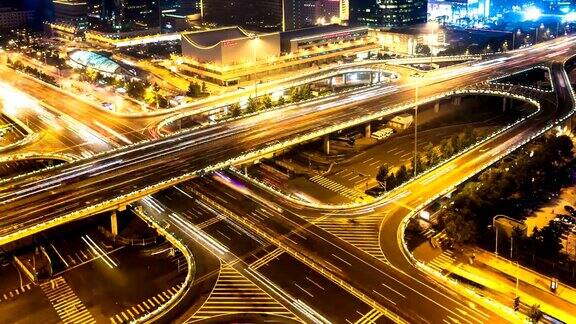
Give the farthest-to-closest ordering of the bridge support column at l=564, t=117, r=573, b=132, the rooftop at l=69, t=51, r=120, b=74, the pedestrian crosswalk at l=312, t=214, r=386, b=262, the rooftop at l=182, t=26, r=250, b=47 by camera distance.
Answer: the rooftop at l=69, t=51, r=120, b=74 < the rooftop at l=182, t=26, r=250, b=47 < the bridge support column at l=564, t=117, r=573, b=132 < the pedestrian crosswalk at l=312, t=214, r=386, b=262

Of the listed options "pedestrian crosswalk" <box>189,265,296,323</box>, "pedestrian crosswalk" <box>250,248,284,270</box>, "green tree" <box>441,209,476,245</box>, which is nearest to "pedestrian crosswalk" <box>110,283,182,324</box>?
"pedestrian crosswalk" <box>189,265,296,323</box>

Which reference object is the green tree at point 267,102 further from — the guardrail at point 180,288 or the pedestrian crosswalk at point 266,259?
the pedestrian crosswalk at point 266,259

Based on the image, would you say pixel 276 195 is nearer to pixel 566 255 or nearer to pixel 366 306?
pixel 366 306

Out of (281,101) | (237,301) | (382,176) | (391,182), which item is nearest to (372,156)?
(382,176)

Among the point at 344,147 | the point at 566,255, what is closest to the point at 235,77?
the point at 344,147

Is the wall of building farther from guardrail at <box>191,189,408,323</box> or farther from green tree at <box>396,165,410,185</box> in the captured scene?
guardrail at <box>191,189,408,323</box>

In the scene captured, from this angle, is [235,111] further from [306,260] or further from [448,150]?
[306,260]

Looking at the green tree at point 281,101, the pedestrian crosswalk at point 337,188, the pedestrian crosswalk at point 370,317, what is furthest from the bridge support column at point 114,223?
the green tree at point 281,101
